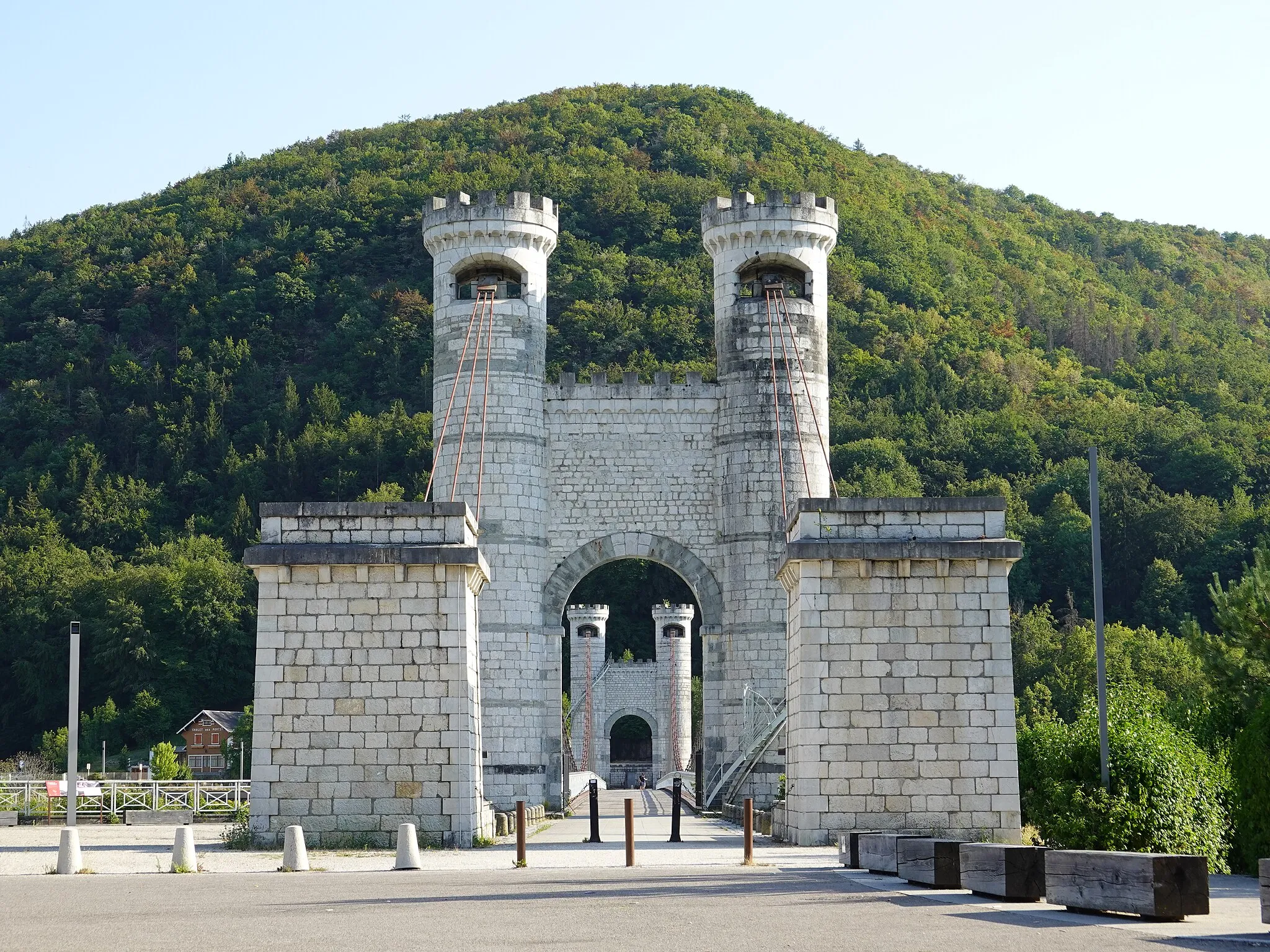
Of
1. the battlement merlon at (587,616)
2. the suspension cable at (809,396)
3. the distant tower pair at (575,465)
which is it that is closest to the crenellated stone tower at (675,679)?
the battlement merlon at (587,616)

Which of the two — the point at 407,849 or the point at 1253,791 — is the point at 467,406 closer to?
the point at 407,849

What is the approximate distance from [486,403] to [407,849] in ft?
48.8

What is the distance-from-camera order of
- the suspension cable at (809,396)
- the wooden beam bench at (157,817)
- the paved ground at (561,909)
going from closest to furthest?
the paved ground at (561,909) < the wooden beam bench at (157,817) < the suspension cable at (809,396)

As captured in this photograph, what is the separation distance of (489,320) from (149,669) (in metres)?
38.2

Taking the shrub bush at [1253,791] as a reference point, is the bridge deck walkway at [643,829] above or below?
below

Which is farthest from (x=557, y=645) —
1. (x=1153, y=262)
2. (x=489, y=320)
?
(x=1153, y=262)

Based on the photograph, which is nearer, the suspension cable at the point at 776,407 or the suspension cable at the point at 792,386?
the suspension cable at the point at 776,407

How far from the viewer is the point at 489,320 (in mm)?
30078

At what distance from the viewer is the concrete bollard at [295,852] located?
15.4m

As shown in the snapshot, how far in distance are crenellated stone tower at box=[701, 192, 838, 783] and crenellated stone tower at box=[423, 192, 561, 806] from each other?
3.16 metres

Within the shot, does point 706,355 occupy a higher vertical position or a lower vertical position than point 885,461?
higher

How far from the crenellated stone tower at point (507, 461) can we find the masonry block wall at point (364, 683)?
10371 mm

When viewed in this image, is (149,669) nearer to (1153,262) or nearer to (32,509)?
(32,509)

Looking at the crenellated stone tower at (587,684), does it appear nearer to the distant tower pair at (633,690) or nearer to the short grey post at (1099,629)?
the distant tower pair at (633,690)
